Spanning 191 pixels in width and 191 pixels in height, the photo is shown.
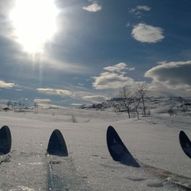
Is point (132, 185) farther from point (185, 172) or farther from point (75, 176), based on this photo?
point (185, 172)

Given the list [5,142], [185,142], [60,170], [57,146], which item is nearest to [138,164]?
[60,170]

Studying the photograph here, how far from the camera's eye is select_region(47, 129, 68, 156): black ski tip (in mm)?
8055

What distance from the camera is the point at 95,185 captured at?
4.79 m

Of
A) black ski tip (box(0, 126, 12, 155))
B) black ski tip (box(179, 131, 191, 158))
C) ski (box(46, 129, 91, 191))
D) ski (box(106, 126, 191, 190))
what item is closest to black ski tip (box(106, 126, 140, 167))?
ski (box(106, 126, 191, 190))

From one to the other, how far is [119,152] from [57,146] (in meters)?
1.60

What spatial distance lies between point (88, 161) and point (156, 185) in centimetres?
233

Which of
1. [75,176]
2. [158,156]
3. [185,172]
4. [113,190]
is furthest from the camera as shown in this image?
[158,156]

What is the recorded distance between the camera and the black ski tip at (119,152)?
281 inches

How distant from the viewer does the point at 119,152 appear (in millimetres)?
7984

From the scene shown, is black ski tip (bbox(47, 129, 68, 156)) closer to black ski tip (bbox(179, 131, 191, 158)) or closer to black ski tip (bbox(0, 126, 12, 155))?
black ski tip (bbox(0, 126, 12, 155))

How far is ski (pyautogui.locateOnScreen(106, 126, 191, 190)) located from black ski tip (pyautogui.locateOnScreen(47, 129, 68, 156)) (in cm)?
113

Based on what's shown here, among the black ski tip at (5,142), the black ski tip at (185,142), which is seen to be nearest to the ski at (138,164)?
the black ski tip at (185,142)

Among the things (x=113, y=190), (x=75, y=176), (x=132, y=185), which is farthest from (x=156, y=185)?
(x=75, y=176)

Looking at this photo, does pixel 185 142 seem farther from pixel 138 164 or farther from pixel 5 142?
pixel 5 142
